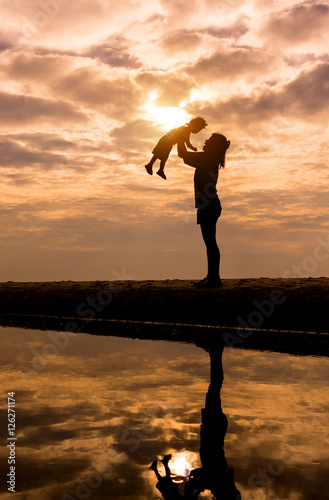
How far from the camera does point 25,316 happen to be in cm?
1466

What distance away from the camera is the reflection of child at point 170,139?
44.0 feet

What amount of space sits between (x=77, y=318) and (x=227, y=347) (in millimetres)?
5731

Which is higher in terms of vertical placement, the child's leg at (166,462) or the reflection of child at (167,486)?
the child's leg at (166,462)

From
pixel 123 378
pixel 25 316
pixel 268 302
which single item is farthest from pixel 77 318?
pixel 123 378

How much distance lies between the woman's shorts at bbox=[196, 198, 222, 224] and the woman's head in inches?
41.7

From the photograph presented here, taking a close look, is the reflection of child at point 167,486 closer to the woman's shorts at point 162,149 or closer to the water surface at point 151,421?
the water surface at point 151,421

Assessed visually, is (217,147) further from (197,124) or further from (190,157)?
(197,124)

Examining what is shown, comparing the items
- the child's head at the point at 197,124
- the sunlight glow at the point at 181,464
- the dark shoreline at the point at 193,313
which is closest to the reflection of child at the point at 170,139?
the child's head at the point at 197,124

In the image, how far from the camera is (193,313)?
12.1 meters

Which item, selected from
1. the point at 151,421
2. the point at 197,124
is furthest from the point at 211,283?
the point at 151,421

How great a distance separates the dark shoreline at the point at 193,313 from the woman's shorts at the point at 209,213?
168 cm

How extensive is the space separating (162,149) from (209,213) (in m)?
1.95

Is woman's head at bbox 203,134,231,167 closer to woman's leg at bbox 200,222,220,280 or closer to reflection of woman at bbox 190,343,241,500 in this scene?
woman's leg at bbox 200,222,220,280

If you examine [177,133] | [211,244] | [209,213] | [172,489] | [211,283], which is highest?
[177,133]
